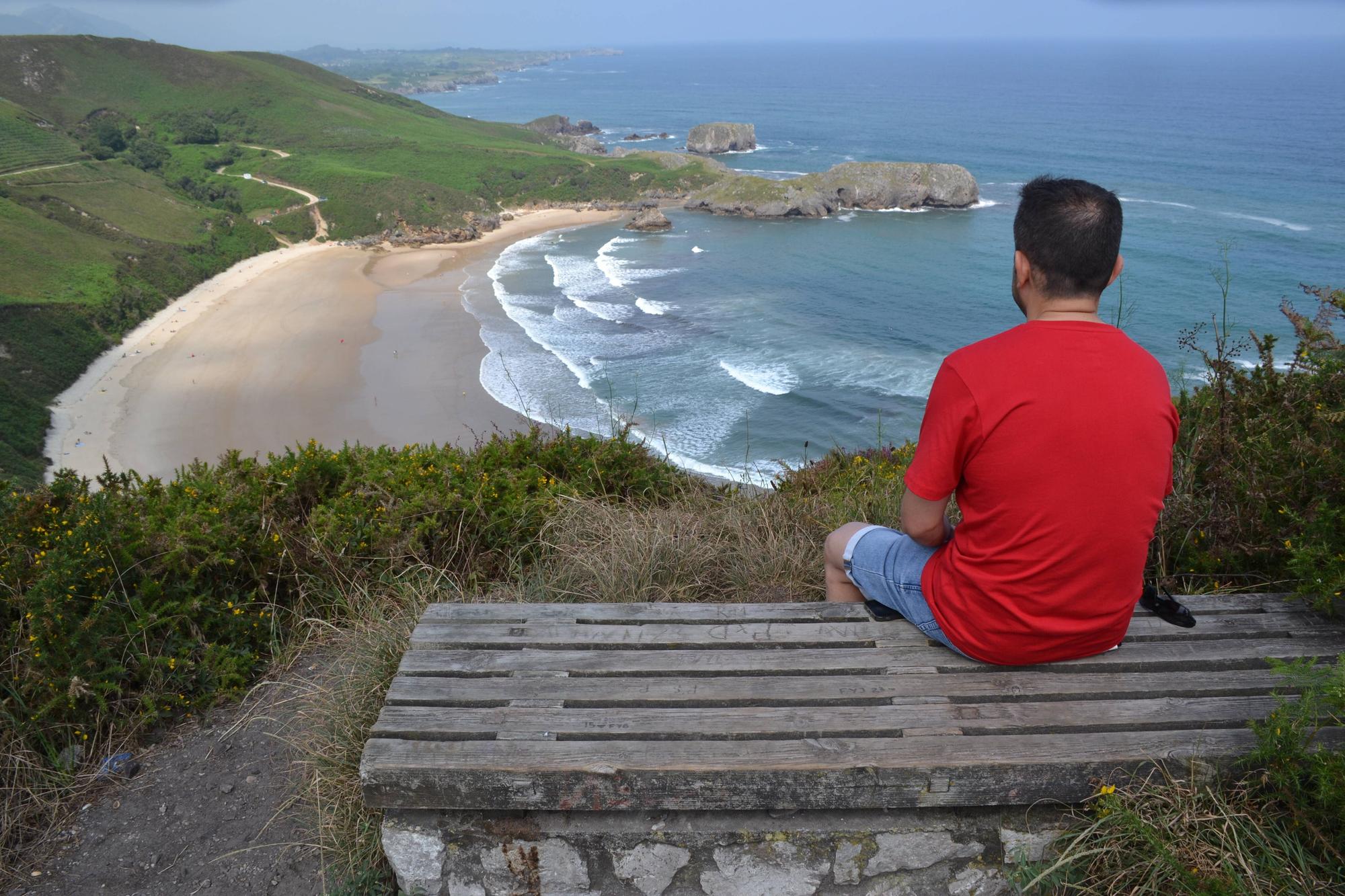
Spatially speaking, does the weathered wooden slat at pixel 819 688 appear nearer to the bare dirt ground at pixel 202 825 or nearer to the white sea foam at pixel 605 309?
the bare dirt ground at pixel 202 825

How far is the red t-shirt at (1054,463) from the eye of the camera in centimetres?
211

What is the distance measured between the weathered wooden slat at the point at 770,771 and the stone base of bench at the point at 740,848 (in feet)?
0.32

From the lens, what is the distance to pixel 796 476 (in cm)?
528

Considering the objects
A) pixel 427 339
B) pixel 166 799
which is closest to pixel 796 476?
pixel 166 799

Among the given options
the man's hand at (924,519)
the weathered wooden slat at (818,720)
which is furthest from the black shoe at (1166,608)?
the man's hand at (924,519)

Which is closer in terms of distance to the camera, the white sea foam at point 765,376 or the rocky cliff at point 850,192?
the white sea foam at point 765,376

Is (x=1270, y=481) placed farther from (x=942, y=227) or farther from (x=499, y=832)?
(x=942, y=227)

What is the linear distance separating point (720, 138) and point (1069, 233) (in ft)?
265

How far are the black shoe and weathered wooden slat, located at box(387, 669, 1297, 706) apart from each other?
0.74 feet

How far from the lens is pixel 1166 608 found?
2.63 meters

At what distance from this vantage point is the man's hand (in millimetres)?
2385

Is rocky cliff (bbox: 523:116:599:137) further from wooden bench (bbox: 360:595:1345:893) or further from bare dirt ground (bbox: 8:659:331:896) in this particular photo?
wooden bench (bbox: 360:595:1345:893)

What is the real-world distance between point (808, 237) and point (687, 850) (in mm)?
44958

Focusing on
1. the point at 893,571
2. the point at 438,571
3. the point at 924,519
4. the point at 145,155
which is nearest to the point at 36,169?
the point at 145,155
